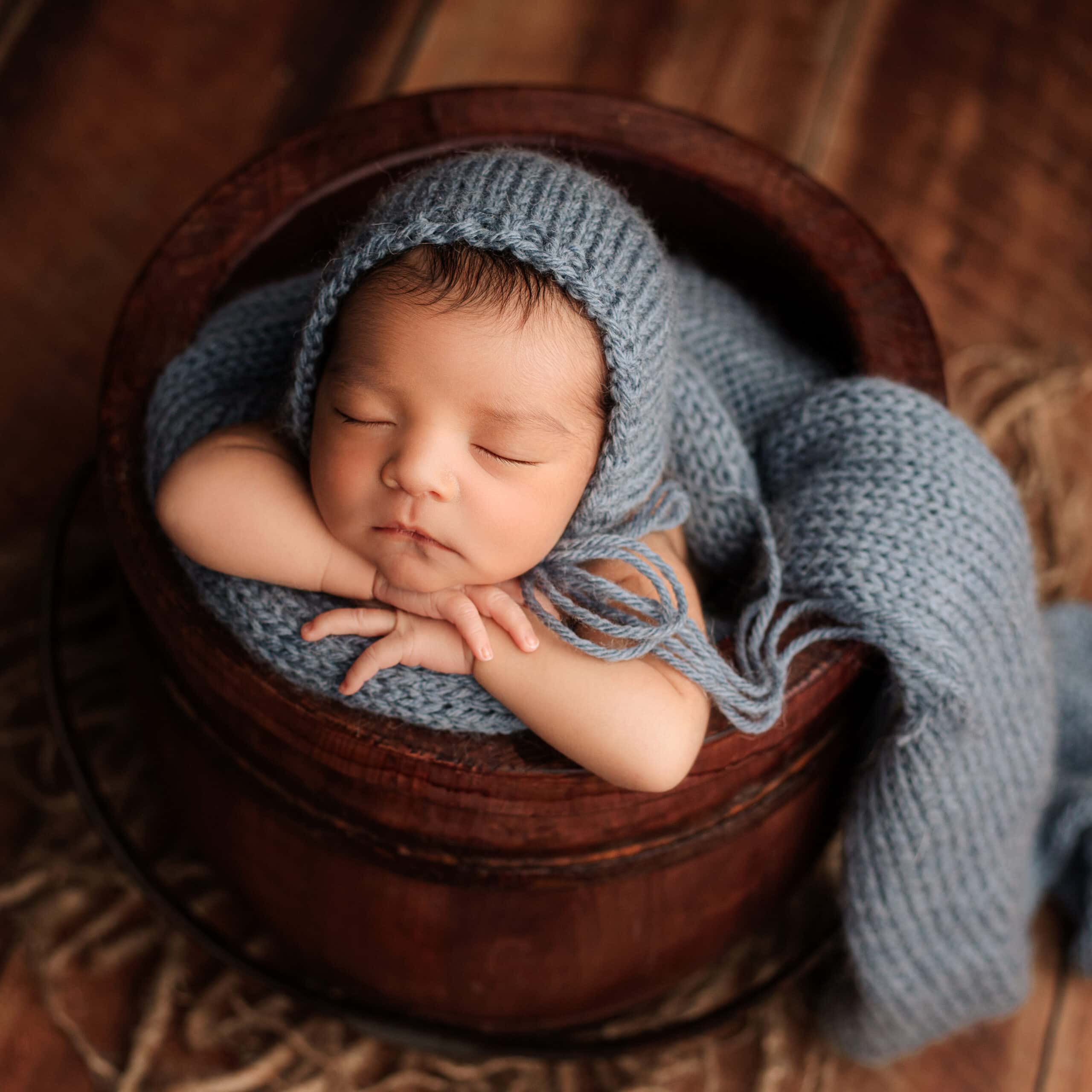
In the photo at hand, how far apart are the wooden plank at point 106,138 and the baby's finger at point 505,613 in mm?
791

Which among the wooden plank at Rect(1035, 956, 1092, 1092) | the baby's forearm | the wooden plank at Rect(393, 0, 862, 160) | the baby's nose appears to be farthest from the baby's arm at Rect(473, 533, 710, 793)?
the wooden plank at Rect(393, 0, 862, 160)

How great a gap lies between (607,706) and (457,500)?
0.15 m

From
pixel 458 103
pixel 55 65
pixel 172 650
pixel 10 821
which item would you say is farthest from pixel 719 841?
pixel 55 65

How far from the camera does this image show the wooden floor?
1452 mm

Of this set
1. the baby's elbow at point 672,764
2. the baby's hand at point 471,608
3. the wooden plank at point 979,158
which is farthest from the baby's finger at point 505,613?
the wooden plank at point 979,158

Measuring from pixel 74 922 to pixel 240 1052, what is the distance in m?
0.21

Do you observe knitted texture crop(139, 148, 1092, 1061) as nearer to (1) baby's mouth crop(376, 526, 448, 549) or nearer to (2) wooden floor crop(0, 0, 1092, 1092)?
(1) baby's mouth crop(376, 526, 448, 549)

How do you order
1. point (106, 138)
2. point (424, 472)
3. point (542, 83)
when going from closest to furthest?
point (424, 472), point (542, 83), point (106, 138)

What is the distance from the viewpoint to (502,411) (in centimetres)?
70

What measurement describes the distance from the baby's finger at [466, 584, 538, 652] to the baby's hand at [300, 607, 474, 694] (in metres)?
0.03

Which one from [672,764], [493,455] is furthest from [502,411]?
[672,764]

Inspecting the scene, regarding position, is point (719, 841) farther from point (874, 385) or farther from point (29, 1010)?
point (29, 1010)

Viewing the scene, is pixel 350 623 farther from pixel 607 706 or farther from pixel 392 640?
pixel 607 706

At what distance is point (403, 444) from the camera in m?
0.70
